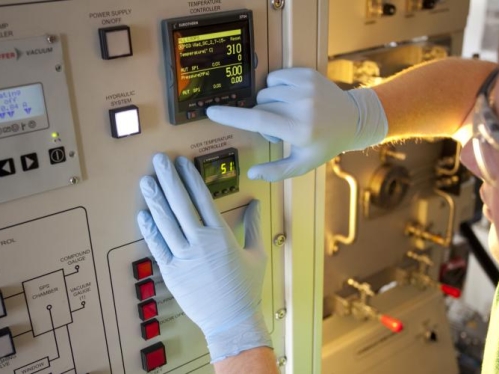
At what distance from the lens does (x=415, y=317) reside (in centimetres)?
192

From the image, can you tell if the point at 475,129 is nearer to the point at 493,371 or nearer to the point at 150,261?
the point at 493,371

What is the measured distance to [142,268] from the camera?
104 centimetres

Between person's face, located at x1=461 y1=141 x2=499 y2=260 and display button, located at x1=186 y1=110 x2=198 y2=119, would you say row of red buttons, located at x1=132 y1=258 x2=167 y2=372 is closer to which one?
display button, located at x1=186 y1=110 x2=198 y2=119

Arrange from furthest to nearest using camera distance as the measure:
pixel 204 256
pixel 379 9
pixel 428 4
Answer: pixel 428 4
pixel 379 9
pixel 204 256

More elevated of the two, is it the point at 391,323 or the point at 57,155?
the point at 57,155

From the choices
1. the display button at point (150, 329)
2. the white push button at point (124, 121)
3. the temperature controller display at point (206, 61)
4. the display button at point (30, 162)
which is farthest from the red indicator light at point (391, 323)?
the display button at point (30, 162)

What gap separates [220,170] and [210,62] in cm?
20

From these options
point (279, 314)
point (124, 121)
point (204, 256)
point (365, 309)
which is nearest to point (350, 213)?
point (365, 309)

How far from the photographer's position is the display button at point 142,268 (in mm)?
1030

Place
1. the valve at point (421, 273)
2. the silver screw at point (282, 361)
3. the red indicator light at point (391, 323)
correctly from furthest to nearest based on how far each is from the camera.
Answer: the valve at point (421, 273)
the red indicator light at point (391, 323)
the silver screw at point (282, 361)

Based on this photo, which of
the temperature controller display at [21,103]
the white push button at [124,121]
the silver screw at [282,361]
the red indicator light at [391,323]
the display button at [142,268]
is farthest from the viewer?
the red indicator light at [391,323]

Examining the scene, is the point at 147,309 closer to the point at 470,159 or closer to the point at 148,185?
the point at 148,185

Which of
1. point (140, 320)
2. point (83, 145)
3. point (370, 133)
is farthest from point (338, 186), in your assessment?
point (83, 145)

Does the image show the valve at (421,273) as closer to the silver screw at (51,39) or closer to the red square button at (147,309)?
the red square button at (147,309)
